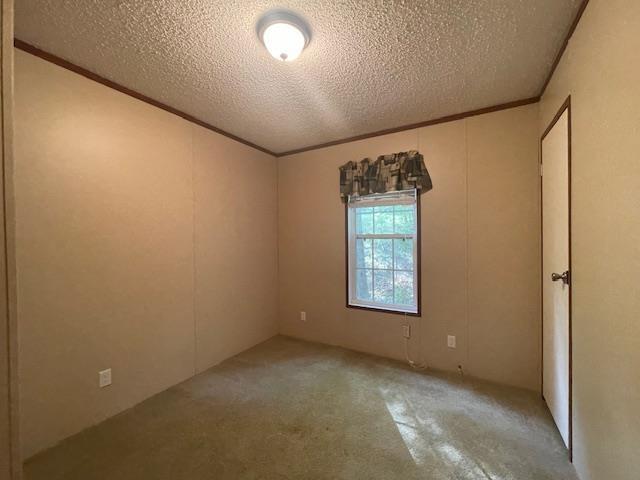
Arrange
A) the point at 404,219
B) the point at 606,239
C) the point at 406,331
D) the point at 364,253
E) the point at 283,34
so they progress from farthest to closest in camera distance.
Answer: the point at 364,253 → the point at 404,219 → the point at 406,331 → the point at 283,34 → the point at 606,239

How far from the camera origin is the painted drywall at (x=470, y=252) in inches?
88.6

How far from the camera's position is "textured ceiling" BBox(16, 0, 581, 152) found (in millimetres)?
1372

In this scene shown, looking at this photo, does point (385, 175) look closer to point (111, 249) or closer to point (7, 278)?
point (111, 249)

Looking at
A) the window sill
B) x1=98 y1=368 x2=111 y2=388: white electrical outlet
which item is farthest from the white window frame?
x1=98 y1=368 x2=111 y2=388: white electrical outlet

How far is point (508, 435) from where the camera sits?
173 cm

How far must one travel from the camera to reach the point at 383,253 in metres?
2.98

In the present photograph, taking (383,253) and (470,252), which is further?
(383,253)

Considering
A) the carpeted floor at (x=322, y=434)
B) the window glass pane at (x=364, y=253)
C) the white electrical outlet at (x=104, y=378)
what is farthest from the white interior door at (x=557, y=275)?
the white electrical outlet at (x=104, y=378)

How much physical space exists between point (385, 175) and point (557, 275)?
5.32 feet

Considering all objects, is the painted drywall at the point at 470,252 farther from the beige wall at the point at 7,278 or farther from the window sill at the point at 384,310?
the beige wall at the point at 7,278

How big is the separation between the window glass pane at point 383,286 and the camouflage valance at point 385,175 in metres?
0.88

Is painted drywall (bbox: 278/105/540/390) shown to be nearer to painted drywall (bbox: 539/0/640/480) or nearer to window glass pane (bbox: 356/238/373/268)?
window glass pane (bbox: 356/238/373/268)

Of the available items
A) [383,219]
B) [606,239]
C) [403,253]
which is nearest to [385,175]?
[383,219]

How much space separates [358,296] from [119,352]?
2.21 metres
